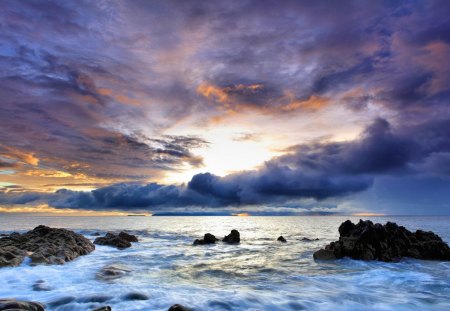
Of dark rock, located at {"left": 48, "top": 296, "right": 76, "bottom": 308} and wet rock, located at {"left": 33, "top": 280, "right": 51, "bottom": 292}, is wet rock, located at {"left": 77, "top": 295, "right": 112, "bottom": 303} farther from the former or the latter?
wet rock, located at {"left": 33, "top": 280, "right": 51, "bottom": 292}

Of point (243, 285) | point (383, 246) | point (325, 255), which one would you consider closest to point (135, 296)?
point (243, 285)

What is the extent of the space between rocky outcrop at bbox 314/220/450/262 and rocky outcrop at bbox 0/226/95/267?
2255 centimetres

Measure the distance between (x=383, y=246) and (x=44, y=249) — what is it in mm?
29620

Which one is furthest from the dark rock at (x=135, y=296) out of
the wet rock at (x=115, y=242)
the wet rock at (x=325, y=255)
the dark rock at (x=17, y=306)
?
the wet rock at (x=115, y=242)

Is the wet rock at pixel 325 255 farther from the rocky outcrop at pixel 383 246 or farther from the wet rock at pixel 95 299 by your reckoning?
the wet rock at pixel 95 299

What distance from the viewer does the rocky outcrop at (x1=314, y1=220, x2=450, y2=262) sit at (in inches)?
1100

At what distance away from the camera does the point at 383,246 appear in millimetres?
28375

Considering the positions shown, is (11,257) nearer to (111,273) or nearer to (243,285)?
(111,273)

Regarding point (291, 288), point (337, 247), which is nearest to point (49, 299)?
point (291, 288)

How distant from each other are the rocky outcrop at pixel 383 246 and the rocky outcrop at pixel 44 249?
22.6m

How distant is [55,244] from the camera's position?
98.2 ft

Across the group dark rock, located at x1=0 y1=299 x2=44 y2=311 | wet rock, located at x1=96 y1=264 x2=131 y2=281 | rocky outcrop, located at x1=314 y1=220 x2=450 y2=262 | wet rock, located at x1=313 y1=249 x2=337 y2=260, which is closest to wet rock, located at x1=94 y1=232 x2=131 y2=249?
wet rock, located at x1=96 y1=264 x2=131 y2=281

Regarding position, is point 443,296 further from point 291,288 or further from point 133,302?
point 133,302

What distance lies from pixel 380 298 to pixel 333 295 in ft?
7.49
